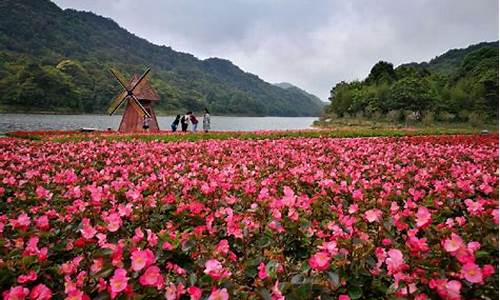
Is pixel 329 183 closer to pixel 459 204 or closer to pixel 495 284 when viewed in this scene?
pixel 459 204

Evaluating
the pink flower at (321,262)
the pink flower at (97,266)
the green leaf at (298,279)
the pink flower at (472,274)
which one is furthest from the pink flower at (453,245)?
the pink flower at (97,266)

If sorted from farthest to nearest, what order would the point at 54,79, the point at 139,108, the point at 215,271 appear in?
1. the point at 54,79
2. the point at 139,108
3. the point at 215,271

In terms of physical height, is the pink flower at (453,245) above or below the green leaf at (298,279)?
above

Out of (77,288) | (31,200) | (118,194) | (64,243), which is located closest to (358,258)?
(77,288)

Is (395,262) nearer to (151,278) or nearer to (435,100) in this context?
(151,278)

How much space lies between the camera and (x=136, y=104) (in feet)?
92.7

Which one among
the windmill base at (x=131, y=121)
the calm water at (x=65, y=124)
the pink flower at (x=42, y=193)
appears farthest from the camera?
the calm water at (x=65, y=124)

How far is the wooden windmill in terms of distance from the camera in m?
28.1

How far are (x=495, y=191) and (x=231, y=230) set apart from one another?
108 inches

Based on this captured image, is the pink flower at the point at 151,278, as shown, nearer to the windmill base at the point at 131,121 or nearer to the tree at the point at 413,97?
the windmill base at the point at 131,121

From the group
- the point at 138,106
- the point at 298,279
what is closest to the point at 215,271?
the point at 298,279

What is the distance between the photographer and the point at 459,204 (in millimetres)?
3973

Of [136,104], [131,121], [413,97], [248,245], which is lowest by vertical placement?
[248,245]

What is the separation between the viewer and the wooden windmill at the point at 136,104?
2812 centimetres
